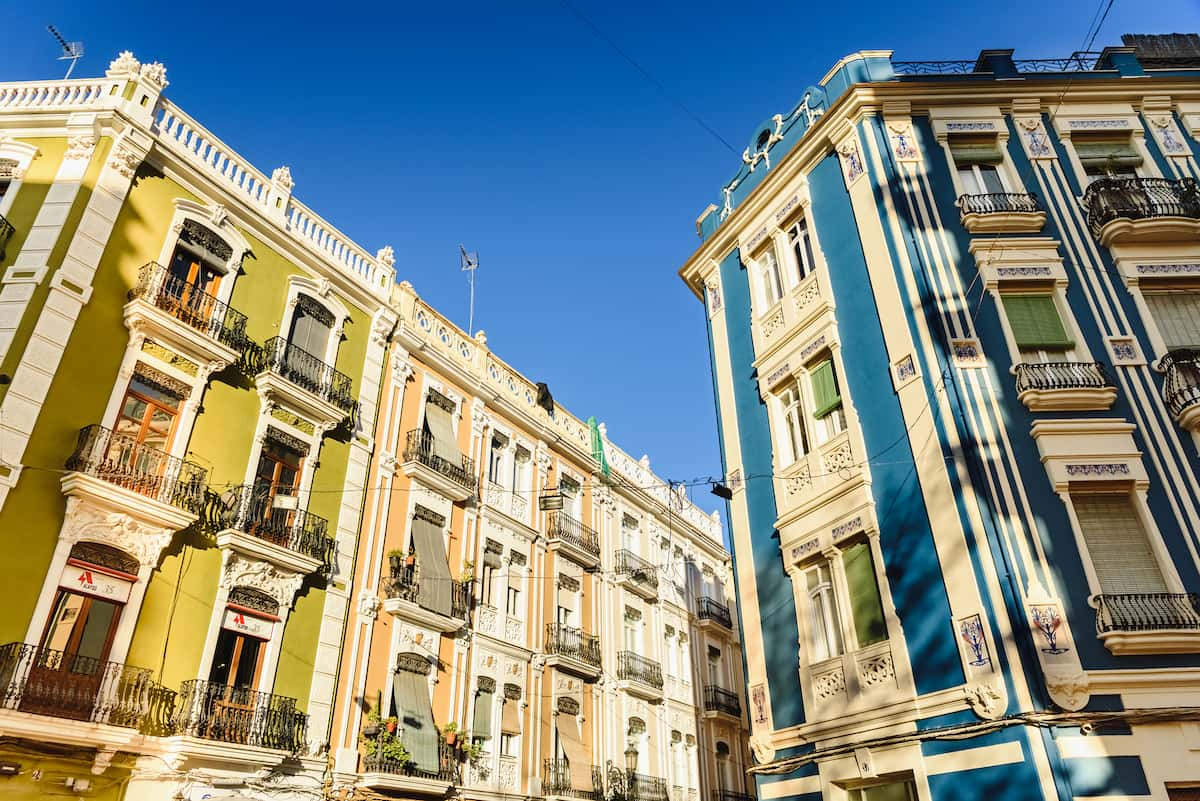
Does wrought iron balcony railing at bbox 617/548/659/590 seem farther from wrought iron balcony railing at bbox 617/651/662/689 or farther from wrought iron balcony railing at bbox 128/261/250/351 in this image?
wrought iron balcony railing at bbox 128/261/250/351

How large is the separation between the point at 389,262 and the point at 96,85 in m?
8.35

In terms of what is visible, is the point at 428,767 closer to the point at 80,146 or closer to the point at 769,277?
the point at 769,277

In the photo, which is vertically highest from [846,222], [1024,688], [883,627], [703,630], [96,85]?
[96,85]

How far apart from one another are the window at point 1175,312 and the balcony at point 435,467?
1667cm

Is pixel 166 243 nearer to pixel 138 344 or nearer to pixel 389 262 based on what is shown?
pixel 138 344

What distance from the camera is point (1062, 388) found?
11977 mm

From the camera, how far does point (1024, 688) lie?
9852 millimetres

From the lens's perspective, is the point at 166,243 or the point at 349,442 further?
the point at 349,442

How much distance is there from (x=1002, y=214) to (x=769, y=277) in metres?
4.73

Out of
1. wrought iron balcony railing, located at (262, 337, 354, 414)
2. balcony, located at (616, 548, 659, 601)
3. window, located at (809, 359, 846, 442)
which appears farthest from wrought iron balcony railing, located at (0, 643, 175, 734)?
balcony, located at (616, 548, 659, 601)

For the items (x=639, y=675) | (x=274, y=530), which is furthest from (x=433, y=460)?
(x=639, y=675)

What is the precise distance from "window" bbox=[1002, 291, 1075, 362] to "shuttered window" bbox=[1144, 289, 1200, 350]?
1713 millimetres

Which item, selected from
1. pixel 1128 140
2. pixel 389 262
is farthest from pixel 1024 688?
pixel 389 262

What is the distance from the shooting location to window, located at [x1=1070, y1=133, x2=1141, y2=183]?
1520cm
